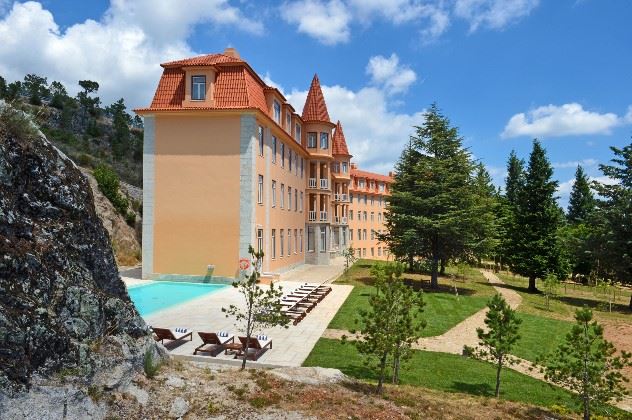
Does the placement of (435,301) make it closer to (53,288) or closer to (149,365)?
(149,365)

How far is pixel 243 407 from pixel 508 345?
252 inches

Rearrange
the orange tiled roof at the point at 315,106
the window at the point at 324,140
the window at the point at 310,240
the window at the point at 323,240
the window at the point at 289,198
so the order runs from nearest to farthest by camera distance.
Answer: the window at the point at 289,198 < the orange tiled roof at the point at 315,106 < the window at the point at 324,140 < the window at the point at 310,240 < the window at the point at 323,240

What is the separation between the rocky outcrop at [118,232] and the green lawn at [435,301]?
1669 cm

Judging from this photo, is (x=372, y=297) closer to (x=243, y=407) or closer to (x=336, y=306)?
(x=243, y=407)

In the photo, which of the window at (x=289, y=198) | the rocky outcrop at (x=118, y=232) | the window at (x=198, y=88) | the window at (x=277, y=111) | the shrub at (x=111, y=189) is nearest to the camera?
the window at (x=198, y=88)

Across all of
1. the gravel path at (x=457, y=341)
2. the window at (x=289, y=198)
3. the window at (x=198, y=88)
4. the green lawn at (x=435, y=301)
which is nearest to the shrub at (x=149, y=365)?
the green lawn at (x=435, y=301)

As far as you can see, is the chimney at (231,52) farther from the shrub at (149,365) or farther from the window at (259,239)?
the shrub at (149,365)

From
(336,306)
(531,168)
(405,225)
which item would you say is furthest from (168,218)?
(531,168)

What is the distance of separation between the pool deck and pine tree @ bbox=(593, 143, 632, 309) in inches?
655

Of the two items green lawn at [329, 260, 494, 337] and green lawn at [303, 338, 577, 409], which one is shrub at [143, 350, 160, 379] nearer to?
green lawn at [303, 338, 577, 409]

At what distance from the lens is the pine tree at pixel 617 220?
2844cm

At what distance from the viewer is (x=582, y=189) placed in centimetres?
7306

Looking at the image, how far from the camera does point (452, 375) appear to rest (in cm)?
1255

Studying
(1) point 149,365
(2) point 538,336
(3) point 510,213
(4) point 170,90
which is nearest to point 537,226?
(3) point 510,213
